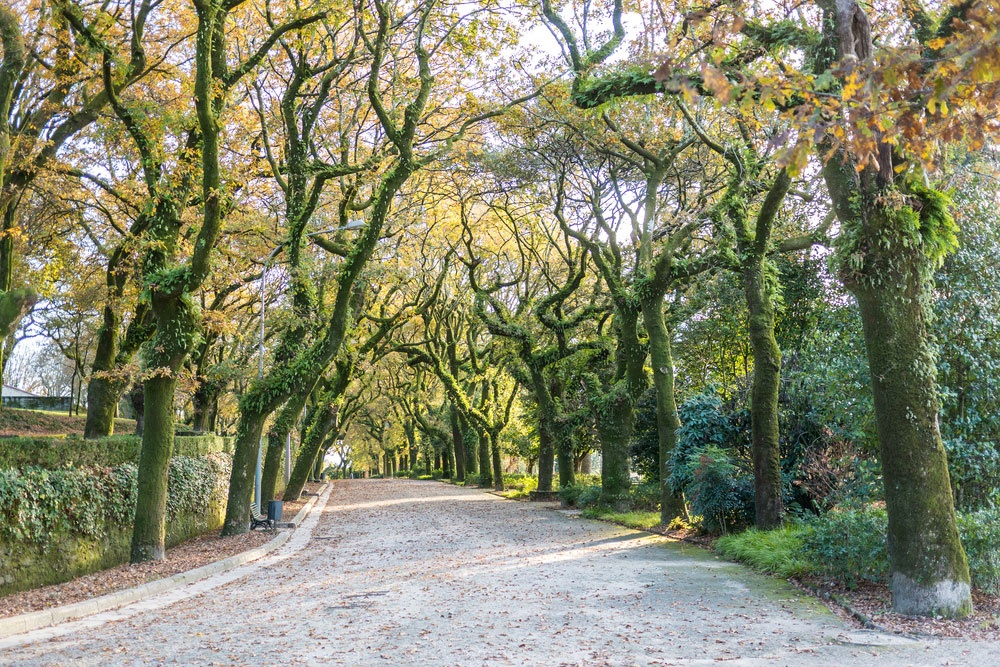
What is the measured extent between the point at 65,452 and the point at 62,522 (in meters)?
1.06

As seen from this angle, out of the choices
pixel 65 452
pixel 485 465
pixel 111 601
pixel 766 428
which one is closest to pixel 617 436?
pixel 766 428

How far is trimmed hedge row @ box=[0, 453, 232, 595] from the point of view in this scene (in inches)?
401

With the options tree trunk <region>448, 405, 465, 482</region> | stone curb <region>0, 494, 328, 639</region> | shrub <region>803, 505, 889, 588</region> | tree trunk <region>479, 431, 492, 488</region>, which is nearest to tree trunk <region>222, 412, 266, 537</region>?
stone curb <region>0, 494, 328, 639</region>

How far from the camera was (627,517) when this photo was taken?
19453 mm

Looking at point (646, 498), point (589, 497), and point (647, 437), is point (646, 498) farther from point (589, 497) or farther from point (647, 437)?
point (589, 497)

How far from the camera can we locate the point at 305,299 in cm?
1833

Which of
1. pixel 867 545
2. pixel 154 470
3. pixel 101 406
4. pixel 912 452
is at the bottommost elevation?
pixel 867 545

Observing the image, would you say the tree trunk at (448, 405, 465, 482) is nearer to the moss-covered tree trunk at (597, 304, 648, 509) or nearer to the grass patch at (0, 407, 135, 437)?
the grass patch at (0, 407, 135, 437)

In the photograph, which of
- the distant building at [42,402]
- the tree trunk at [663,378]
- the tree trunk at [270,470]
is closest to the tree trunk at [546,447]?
the tree trunk at [270,470]

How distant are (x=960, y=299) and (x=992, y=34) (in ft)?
23.4

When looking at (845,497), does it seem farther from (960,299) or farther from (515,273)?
(515,273)

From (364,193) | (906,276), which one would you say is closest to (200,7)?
(906,276)

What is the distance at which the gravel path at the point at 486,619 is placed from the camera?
650 centimetres

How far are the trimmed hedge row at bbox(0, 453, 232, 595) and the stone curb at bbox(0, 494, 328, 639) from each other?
1.43 meters
